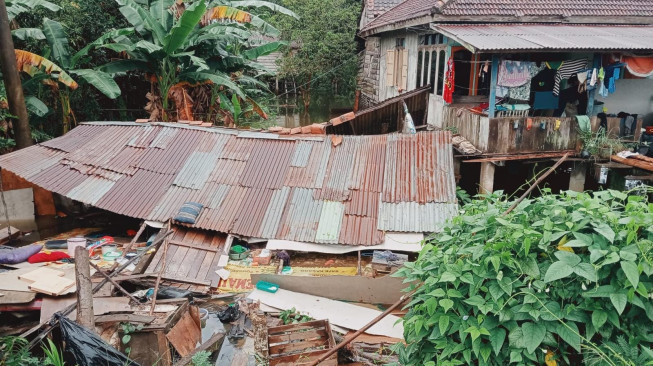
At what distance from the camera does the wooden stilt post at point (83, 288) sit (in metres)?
4.68

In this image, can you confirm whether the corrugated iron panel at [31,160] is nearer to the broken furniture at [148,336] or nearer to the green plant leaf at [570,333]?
the broken furniture at [148,336]

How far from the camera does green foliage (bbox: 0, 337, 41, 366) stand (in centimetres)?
446

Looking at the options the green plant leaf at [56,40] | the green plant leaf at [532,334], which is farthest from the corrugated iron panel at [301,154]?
the green plant leaf at [56,40]

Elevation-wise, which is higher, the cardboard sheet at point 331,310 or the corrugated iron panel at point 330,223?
the corrugated iron panel at point 330,223

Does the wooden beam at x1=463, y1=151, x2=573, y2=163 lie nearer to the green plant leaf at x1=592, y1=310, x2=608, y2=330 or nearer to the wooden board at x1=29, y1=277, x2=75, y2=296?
the green plant leaf at x1=592, y1=310, x2=608, y2=330

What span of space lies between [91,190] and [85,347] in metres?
5.30

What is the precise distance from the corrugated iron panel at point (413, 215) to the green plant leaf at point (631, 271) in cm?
547

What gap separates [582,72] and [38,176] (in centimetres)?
1187

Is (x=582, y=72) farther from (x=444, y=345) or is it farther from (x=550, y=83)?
(x=444, y=345)

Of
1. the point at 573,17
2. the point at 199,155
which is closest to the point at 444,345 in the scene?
the point at 199,155

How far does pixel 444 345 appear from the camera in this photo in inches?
117

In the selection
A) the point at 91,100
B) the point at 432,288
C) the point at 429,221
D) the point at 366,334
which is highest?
the point at 91,100

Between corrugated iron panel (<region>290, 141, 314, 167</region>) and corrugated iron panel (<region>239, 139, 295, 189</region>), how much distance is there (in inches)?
4.1

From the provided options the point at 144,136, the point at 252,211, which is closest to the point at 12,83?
the point at 144,136
